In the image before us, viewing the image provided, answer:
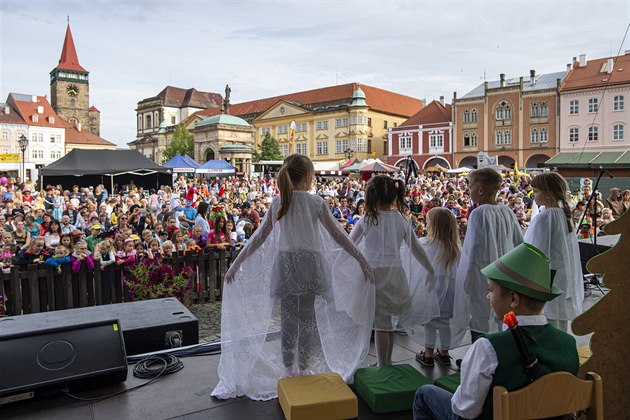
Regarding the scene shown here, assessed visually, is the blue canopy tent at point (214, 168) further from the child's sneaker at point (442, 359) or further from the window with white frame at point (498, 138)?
the window with white frame at point (498, 138)

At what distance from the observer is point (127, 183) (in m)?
21.4

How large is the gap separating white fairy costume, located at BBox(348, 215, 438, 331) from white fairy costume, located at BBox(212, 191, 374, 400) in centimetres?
17

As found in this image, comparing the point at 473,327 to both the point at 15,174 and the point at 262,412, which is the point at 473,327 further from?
the point at 15,174

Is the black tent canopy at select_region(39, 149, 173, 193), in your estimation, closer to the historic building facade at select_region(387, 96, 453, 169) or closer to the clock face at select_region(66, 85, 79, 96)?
the historic building facade at select_region(387, 96, 453, 169)

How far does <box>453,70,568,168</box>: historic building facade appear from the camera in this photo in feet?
162

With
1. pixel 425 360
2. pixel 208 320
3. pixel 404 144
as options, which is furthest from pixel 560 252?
pixel 404 144

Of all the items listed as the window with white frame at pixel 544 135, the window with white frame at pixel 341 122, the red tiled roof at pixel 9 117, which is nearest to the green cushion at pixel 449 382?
the window with white frame at pixel 544 135

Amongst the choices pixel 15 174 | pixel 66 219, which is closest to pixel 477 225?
pixel 66 219

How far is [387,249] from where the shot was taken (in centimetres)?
402

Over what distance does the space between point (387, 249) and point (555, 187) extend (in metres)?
1.81

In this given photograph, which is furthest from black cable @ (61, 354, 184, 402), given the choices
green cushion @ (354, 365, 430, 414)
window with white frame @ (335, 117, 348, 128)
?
window with white frame @ (335, 117, 348, 128)

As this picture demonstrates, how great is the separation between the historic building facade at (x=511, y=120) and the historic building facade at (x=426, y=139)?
1575mm

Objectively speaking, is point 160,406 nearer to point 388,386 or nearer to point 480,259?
point 388,386

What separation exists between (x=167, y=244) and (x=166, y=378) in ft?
13.3
